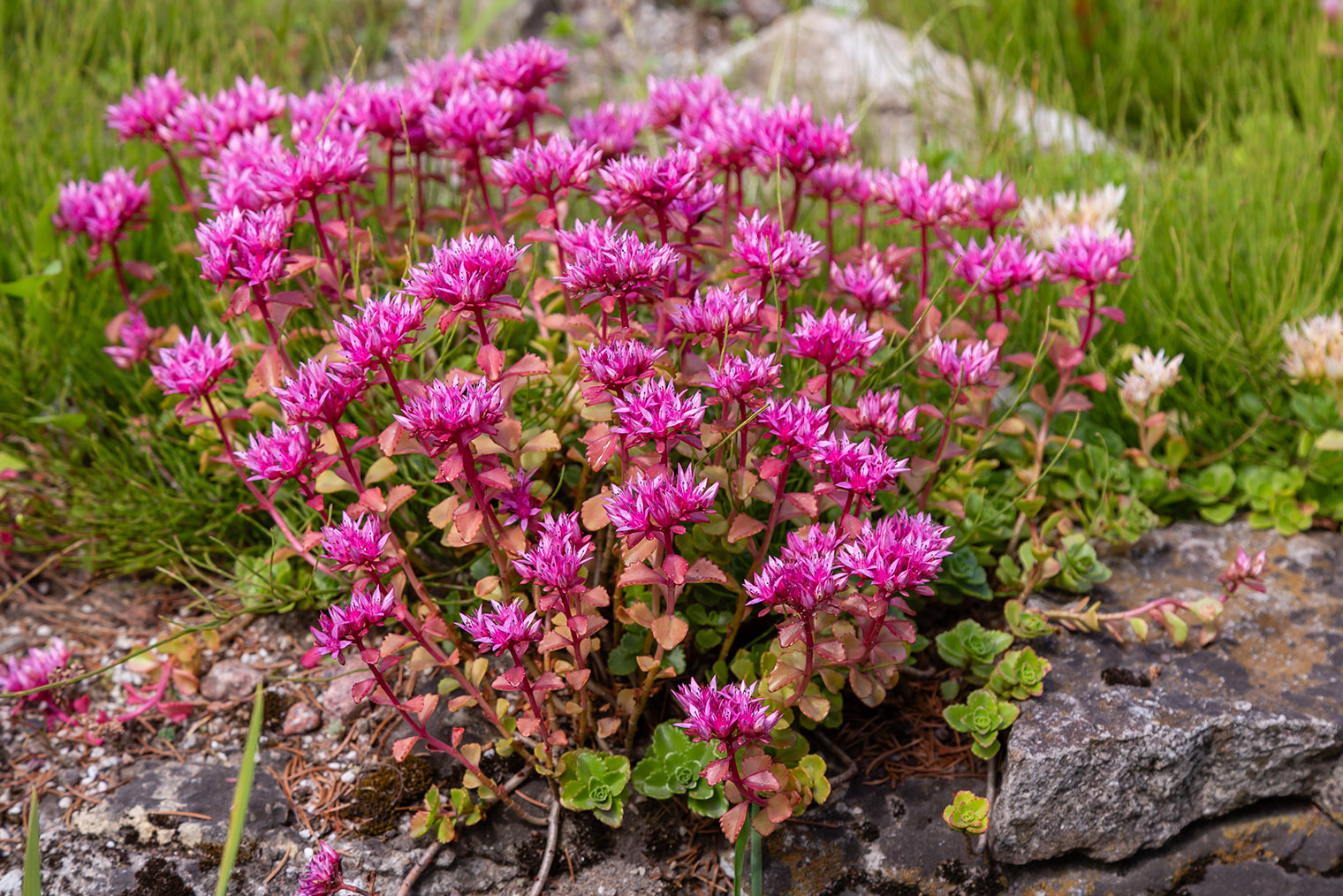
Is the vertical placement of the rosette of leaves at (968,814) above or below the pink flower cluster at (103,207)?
below

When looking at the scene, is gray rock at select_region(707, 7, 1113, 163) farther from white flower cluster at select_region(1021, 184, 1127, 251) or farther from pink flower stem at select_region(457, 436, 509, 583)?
→ pink flower stem at select_region(457, 436, 509, 583)

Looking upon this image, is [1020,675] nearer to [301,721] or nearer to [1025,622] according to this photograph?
[1025,622]

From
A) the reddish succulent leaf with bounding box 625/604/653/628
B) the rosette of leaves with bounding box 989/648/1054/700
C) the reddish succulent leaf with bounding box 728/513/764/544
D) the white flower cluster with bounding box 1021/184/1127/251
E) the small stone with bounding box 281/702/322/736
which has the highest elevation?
the white flower cluster with bounding box 1021/184/1127/251

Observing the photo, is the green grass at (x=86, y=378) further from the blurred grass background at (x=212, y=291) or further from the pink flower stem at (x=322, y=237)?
the pink flower stem at (x=322, y=237)

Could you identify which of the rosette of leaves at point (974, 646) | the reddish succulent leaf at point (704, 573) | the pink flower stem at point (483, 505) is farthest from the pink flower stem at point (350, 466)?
the rosette of leaves at point (974, 646)

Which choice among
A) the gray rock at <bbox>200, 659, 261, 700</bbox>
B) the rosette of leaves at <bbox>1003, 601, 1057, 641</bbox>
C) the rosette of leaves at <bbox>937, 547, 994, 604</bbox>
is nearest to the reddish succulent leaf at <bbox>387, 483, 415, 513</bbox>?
the gray rock at <bbox>200, 659, 261, 700</bbox>

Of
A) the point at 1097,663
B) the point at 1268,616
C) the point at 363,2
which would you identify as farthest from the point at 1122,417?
the point at 363,2

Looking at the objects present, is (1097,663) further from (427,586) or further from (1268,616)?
(427,586)
